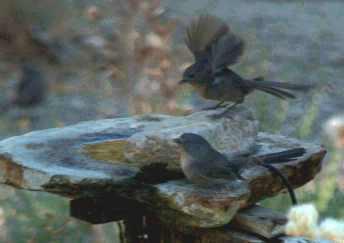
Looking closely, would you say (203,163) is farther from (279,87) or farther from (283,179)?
(279,87)

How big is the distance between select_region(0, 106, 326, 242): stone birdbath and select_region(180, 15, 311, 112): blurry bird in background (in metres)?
0.08

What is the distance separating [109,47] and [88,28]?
282cm

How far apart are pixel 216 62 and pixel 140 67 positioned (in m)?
1.78

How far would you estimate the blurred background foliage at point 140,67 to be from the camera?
170 inches

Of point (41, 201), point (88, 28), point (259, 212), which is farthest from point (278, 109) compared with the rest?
point (88, 28)

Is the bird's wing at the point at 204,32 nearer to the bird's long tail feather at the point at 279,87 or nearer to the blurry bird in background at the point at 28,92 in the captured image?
the bird's long tail feather at the point at 279,87

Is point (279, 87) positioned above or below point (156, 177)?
above

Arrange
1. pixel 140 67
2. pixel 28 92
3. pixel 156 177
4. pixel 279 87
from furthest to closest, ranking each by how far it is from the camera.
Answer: pixel 28 92 → pixel 140 67 → pixel 279 87 → pixel 156 177

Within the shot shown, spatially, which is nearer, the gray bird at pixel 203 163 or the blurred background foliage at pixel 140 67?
the gray bird at pixel 203 163

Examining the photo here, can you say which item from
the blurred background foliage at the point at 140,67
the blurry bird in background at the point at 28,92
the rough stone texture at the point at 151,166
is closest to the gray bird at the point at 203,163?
the rough stone texture at the point at 151,166

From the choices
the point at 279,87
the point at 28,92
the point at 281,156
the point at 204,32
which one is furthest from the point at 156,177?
the point at 28,92

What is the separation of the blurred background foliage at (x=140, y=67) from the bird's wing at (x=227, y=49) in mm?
457

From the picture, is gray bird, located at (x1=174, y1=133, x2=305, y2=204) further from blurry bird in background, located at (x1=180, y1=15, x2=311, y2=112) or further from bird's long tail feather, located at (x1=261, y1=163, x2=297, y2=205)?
blurry bird in background, located at (x1=180, y1=15, x2=311, y2=112)

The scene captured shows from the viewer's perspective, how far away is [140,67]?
16.5 feet
